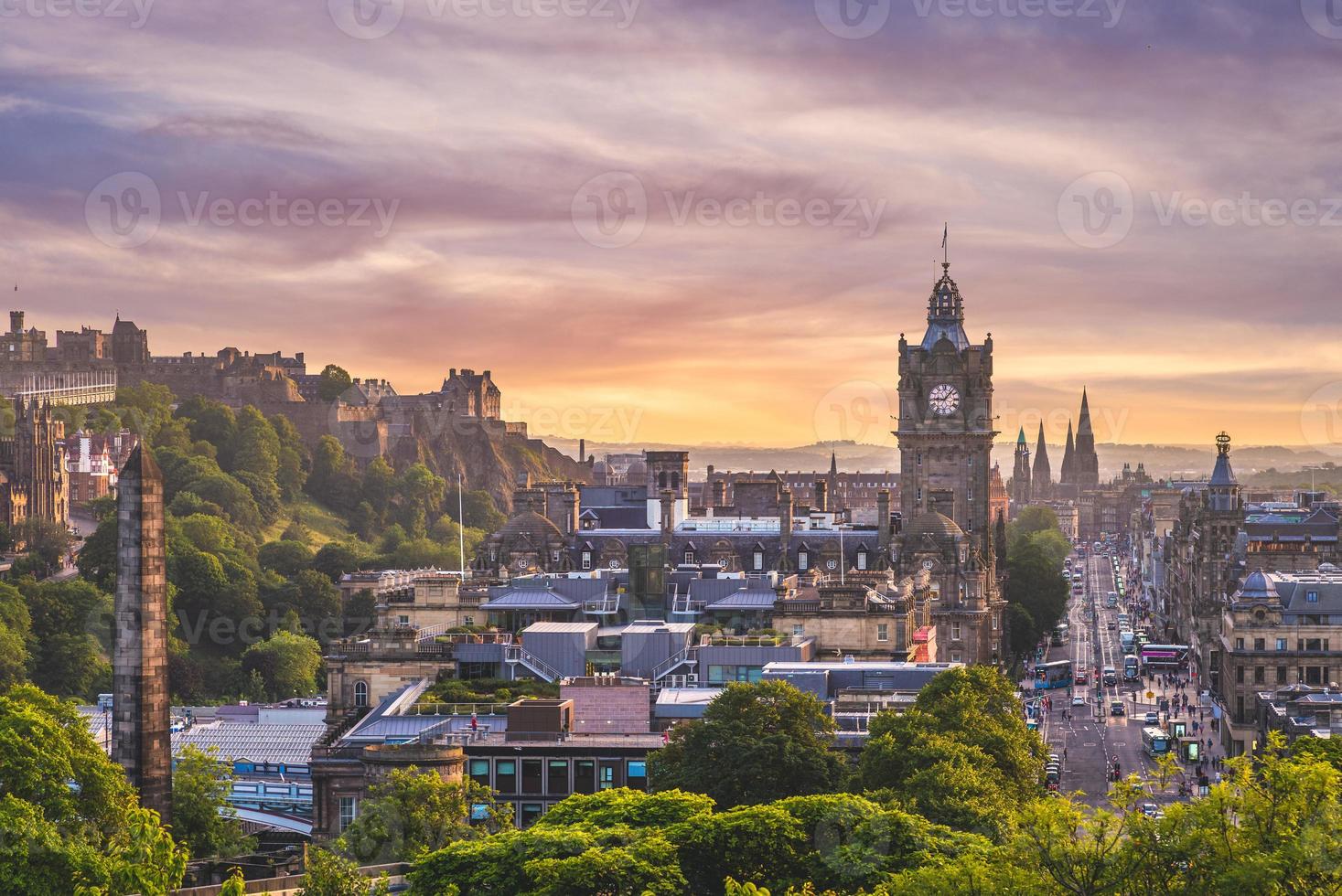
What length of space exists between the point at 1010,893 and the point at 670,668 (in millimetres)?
47792

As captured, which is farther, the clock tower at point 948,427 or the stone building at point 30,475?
the stone building at point 30,475

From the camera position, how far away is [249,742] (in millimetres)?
97375

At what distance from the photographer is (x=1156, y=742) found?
105 m

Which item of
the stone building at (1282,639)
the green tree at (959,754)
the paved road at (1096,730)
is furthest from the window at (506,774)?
the stone building at (1282,639)

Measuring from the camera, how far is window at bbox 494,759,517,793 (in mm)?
75562

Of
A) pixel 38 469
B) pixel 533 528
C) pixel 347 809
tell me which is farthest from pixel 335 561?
pixel 347 809

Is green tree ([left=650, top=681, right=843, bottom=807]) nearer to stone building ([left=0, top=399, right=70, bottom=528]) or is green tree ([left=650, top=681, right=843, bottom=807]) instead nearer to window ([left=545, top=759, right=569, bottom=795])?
window ([left=545, top=759, right=569, bottom=795])

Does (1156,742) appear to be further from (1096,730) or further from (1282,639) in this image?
(1282,639)

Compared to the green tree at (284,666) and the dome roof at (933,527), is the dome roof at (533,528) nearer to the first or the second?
the green tree at (284,666)

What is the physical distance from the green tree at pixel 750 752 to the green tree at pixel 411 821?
634 centimetres

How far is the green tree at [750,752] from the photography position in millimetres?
70375

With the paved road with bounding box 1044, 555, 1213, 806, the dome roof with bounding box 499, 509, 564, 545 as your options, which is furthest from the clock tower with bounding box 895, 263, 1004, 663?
the dome roof with bounding box 499, 509, 564, 545

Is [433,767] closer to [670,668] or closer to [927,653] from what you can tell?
[670,668]

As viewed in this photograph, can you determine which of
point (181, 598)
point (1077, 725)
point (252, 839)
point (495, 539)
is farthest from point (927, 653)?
point (181, 598)
